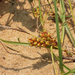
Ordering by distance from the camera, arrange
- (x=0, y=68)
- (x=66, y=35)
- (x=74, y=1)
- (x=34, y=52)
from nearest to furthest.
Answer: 1. (x=0, y=68)
2. (x=34, y=52)
3. (x=66, y=35)
4. (x=74, y=1)

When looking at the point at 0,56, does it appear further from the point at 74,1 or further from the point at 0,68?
the point at 74,1

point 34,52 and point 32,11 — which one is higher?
point 32,11

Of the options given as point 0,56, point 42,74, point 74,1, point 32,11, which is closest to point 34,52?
point 42,74

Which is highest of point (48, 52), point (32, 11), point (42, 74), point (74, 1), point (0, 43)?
point (74, 1)

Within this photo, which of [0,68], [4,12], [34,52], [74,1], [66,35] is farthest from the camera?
[74,1]

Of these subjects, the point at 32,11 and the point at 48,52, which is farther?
the point at 32,11

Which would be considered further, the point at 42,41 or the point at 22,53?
the point at 22,53

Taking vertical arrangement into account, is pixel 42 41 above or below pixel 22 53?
above
